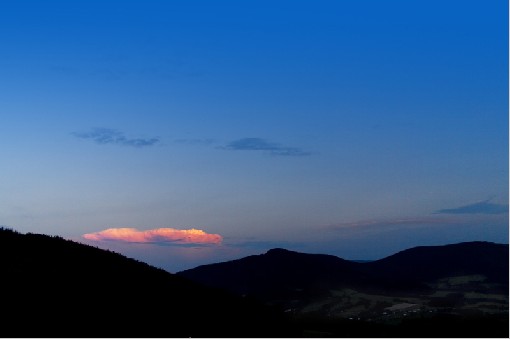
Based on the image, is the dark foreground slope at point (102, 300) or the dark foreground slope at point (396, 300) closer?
the dark foreground slope at point (102, 300)

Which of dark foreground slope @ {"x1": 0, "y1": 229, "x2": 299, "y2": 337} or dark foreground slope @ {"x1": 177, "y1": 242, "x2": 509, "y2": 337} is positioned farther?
dark foreground slope @ {"x1": 177, "y1": 242, "x2": 509, "y2": 337}

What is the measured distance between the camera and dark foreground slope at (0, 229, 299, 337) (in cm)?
3061

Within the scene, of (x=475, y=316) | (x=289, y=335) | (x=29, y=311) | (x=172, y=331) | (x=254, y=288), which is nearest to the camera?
(x=29, y=311)

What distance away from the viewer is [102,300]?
35.2m

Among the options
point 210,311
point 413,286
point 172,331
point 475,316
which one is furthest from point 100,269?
point 413,286

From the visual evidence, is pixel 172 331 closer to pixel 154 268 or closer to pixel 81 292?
pixel 81 292

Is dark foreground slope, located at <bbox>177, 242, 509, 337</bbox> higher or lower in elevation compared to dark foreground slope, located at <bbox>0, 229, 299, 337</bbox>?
lower

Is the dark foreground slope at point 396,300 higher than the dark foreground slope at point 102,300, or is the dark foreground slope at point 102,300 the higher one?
the dark foreground slope at point 102,300

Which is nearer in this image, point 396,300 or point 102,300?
point 102,300

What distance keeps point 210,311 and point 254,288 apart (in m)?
156

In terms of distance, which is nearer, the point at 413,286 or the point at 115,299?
the point at 115,299

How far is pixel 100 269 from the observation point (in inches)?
1657

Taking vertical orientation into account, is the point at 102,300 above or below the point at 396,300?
above

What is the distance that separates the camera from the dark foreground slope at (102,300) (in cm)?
3061
